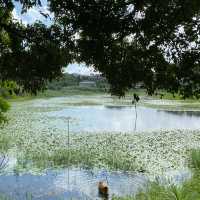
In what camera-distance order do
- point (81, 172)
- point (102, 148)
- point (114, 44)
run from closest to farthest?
point (114, 44) < point (81, 172) < point (102, 148)

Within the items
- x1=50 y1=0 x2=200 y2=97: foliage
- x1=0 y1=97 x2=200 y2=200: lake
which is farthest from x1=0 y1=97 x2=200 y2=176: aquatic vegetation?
x1=50 y1=0 x2=200 y2=97: foliage

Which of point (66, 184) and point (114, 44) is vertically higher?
point (114, 44)

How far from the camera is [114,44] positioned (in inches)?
364

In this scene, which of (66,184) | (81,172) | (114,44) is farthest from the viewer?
(81,172)

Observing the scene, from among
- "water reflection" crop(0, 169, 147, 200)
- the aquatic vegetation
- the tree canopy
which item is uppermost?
the tree canopy

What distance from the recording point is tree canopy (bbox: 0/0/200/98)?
8.74 metres

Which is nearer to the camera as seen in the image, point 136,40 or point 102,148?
point 136,40

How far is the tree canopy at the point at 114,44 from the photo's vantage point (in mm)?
8742

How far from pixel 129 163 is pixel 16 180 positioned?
5057 millimetres

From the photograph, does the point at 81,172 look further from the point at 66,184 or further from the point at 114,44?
the point at 114,44

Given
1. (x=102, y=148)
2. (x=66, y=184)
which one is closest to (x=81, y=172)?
(x=66, y=184)

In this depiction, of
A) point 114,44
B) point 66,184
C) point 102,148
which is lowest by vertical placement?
point 66,184

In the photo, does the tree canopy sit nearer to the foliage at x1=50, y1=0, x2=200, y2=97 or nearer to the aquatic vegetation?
the foliage at x1=50, y1=0, x2=200, y2=97

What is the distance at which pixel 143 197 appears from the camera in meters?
11.4
